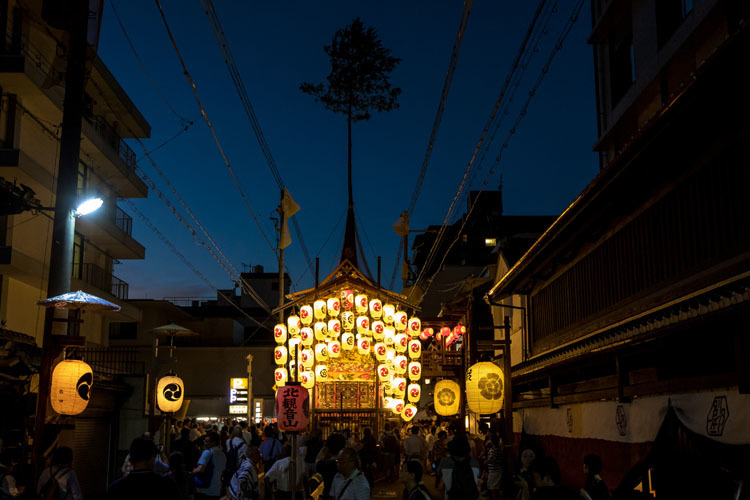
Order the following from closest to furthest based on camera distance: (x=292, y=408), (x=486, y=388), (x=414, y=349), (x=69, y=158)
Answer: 1. (x=69, y=158)
2. (x=292, y=408)
3. (x=486, y=388)
4. (x=414, y=349)

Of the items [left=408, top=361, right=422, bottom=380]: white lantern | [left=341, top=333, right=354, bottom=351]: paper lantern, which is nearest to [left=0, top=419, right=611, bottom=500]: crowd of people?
[left=408, top=361, right=422, bottom=380]: white lantern

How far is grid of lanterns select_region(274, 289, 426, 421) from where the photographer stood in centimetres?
2733

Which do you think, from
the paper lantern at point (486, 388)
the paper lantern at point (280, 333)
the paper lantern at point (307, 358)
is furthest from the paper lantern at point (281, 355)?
the paper lantern at point (486, 388)

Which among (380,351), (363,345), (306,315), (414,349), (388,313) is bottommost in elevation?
(380,351)

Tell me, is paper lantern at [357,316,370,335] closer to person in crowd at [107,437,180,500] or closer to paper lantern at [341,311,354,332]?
paper lantern at [341,311,354,332]

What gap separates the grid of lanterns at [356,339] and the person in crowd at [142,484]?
2071cm

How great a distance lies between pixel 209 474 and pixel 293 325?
1506cm

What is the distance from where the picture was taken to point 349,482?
26.2 ft

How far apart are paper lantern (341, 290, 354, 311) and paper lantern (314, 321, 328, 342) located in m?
1.20

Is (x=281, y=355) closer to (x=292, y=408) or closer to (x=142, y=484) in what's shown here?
(x=292, y=408)

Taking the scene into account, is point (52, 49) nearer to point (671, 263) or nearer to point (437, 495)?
point (437, 495)

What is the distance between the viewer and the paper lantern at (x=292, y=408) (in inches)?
535

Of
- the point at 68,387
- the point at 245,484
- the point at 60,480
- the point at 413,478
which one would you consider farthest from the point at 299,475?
the point at 413,478

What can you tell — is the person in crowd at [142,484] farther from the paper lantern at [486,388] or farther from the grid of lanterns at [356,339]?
the grid of lanterns at [356,339]
